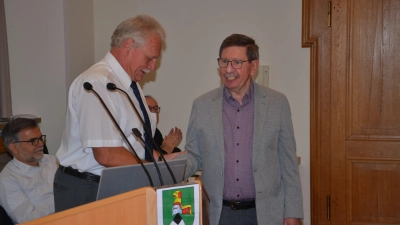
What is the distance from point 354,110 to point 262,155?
71.5 inches

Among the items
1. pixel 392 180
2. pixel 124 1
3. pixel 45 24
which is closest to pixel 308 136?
pixel 392 180

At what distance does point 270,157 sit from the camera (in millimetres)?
2391

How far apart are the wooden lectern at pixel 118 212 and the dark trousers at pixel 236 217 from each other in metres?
0.92

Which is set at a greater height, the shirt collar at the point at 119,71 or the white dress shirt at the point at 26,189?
the shirt collar at the point at 119,71

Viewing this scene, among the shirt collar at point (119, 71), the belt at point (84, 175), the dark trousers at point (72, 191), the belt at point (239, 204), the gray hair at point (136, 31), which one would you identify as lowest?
the belt at point (239, 204)

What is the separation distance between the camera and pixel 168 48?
4.23 metres

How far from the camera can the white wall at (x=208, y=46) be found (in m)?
3.99

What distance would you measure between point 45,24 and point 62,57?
29 cm

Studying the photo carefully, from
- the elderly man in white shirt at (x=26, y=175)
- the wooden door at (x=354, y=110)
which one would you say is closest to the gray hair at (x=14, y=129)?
the elderly man in white shirt at (x=26, y=175)

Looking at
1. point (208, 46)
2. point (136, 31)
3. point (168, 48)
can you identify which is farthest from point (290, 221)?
point (168, 48)

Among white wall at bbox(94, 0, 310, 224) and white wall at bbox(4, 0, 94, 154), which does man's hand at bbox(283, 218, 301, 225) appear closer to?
white wall at bbox(94, 0, 310, 224)

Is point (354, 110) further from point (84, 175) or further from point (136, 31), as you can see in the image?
point (84, 175)

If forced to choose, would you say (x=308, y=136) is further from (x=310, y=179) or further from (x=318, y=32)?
(x=318, y=32)

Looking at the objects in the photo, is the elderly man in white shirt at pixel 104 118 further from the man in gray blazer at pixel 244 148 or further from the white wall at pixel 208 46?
the white wall at pixel 208 46
